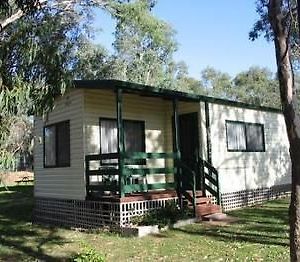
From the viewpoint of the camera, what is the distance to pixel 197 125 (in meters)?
14.6

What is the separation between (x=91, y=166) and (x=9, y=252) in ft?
12.0

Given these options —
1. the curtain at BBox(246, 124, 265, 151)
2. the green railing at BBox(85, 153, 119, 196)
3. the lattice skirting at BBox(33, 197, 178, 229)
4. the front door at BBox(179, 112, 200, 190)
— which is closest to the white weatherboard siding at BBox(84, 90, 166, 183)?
the green railing at BBox(85, 153, 119, 196)

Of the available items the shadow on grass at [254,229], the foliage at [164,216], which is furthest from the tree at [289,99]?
the foliage at [164,216]

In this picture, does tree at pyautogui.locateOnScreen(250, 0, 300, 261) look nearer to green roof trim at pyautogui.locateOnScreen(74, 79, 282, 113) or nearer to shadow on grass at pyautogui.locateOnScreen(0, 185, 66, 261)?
shadow on grass at pyautogui.locateOnScreen(0, 185, 66, 261)

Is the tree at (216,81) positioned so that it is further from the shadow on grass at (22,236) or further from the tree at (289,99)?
the tree at (289,99)

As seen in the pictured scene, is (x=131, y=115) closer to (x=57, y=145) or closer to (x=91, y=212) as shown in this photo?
(x=57, y=145)

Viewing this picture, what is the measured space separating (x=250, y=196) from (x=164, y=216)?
519cm

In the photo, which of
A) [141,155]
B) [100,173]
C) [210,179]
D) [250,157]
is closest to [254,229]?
[210,179]

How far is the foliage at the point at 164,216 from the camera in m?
11.4

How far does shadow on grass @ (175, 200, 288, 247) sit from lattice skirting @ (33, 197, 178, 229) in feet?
4.02

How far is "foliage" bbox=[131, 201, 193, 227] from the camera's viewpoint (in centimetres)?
1139

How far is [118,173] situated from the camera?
11305 mm

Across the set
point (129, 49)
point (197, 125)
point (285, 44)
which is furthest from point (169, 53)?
point (285, 44)

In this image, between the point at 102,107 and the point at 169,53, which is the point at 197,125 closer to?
the point at 102,107
